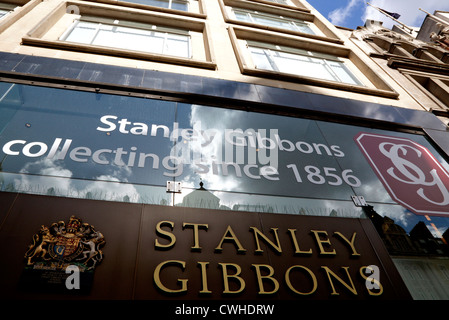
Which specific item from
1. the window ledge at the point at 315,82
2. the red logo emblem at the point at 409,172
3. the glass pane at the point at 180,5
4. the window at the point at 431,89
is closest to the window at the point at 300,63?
Result: the window ledge at the point at 315,82

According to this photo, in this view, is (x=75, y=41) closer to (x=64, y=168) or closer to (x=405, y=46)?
(x=64, y=168)

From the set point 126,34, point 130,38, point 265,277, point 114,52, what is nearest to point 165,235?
point 265,277

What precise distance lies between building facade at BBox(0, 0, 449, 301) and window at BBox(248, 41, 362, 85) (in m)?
1.47

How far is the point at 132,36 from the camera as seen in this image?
1209cm

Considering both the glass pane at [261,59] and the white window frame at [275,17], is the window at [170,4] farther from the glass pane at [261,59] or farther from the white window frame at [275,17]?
the glass pane at [261,59]

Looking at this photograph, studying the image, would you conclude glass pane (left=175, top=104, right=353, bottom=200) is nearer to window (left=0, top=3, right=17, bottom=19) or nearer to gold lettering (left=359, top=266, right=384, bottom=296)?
gold lettering (left=359, top=266, right=384, bottom=296)

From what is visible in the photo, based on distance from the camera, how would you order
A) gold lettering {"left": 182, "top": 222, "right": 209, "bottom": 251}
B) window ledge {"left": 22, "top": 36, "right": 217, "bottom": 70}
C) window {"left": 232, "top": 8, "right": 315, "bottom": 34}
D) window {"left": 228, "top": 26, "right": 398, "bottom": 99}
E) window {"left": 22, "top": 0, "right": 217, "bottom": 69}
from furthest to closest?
window {"left": 232, "top": 8, "right": 315, "bottom": 34}
window {"left": 228, "top": 26, "right": 398, "bottom": 99}
window {"left": 22, "top": 0, "right": 217, "bottom": 69}
window ledge {"left": 22, "top": 36, "right": 217, "bottom": 70}
gold lettering {"left": 182, "top": 222, "right": 209, "bottom": 251}

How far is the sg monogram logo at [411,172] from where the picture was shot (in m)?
7.47

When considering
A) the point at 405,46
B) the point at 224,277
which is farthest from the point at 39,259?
the point at 405,46

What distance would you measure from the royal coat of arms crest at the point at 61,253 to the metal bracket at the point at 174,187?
1609 millimetres

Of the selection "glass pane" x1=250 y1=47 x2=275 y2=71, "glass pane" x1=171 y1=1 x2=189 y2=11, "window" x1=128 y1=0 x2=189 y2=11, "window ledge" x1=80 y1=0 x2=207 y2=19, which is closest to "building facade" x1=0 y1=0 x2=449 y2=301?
"glass pane" x1=250 y1=47 x2=275 y2=71

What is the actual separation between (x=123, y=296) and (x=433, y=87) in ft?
53.5

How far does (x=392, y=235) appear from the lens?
6.07 meters

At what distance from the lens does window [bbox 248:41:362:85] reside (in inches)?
493
